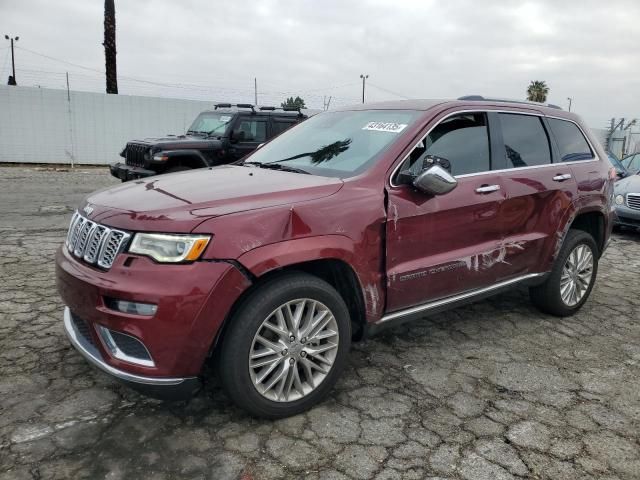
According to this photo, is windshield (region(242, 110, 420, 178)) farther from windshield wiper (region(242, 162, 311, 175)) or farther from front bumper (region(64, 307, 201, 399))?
front bumper (region(64, 307, 201, 399))

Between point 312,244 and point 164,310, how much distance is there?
0.81 meters

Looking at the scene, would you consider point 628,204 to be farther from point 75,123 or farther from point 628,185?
point 75,123

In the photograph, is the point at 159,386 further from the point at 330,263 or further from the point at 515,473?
the point at 515,473

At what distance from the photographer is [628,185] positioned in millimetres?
8438

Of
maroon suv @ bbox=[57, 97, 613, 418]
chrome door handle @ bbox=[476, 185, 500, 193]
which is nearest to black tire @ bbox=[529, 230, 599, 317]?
maroon suv @ bbox=[57, 97, 613, 418]

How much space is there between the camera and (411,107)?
3607 mm

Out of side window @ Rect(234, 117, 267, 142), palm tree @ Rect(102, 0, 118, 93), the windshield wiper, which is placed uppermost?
palm tree @ Rect(102, 0, 118, 93)

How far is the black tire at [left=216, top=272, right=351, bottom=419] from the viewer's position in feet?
8.39

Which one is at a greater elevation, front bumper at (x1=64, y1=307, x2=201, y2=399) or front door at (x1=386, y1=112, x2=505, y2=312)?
front door at (x1=386, y1=112, x2=505, y2=312)

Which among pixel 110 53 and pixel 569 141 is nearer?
pixel 569 141

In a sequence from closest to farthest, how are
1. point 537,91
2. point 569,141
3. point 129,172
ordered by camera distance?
1. point 569,141
2. point 129,172
3. point 537,91

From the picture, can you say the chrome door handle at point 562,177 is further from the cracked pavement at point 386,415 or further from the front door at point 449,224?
the cracked pavement at point 386,415

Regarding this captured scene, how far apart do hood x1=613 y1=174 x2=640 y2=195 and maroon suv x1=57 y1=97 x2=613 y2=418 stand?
4.91 metres

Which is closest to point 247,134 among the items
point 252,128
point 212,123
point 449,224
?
point 252,128
